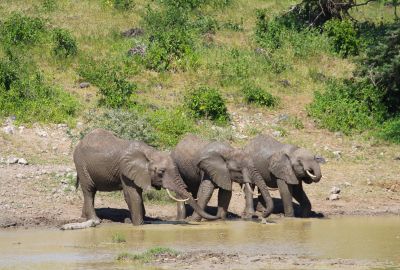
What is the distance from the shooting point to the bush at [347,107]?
24.1 metres

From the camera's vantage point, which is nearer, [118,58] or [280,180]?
[280,180]

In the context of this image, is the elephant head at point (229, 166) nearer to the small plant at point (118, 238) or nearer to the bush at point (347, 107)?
the small plant at point (118, 238)

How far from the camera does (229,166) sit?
17.7m

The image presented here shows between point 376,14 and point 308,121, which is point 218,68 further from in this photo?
point 376,14

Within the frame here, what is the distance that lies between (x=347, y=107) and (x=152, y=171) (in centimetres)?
925

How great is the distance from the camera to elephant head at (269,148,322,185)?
59.6ft

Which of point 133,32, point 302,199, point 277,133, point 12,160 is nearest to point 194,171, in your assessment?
point 302,199

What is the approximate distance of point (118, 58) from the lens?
26672 millimetres

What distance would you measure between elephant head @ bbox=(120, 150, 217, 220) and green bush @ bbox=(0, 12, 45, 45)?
36.7 ft

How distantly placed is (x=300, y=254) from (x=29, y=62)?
1350 cm

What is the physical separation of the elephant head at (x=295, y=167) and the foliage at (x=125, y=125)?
362 centimetres

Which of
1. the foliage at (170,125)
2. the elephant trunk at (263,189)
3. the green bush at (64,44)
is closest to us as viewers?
the elephant trunk at (263,189)

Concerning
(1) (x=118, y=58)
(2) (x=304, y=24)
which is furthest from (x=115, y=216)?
(2) (x=304, y=24)

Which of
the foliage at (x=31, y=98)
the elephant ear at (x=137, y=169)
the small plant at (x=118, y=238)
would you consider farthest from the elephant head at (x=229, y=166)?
the foliage at (x=31, y=98)
